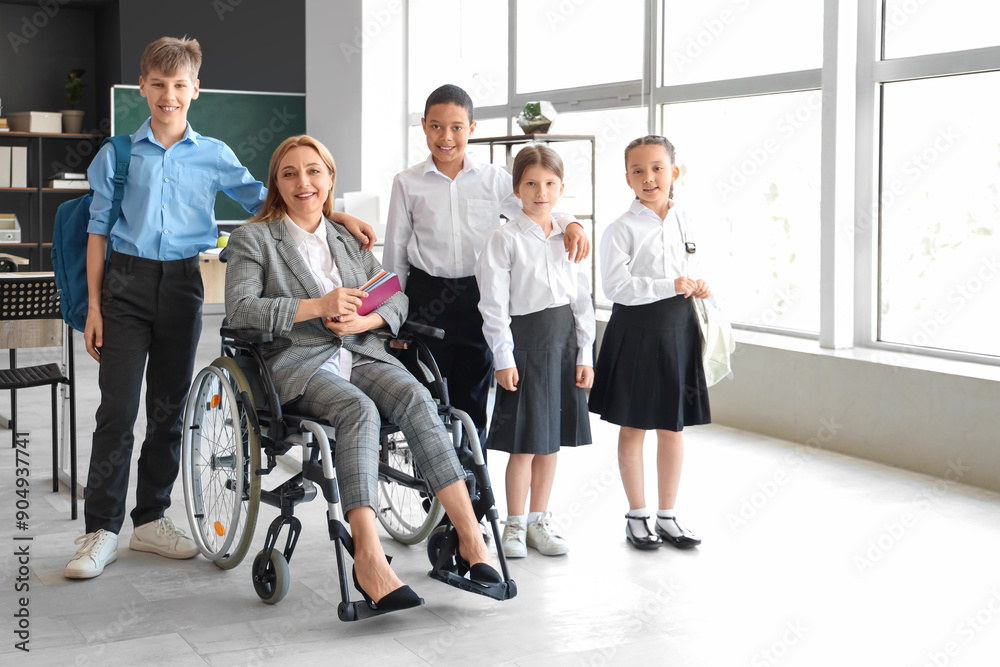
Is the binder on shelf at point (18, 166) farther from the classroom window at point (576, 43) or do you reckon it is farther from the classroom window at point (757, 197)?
the classroom window at point (757, 197)

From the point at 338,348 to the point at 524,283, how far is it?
0.56 m

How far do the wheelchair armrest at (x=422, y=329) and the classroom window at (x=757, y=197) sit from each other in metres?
2.27

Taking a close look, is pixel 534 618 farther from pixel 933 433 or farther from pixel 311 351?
pixel 933 433

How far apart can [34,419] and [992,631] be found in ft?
14.0

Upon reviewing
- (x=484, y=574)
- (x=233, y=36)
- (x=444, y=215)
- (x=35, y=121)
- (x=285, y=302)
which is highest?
(x=233, y=36)

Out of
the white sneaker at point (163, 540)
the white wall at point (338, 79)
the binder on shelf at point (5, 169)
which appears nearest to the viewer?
the white sneaker at point (163, 540)

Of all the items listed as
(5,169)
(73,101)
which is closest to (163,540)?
(5,169)

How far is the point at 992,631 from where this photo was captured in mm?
2447

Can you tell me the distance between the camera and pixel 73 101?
9.24 m

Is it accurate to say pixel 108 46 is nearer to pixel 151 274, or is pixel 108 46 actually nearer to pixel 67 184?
pixel 67 184

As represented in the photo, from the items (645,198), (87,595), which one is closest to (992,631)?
(645,198)

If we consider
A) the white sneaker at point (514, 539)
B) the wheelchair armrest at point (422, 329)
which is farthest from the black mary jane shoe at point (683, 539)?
the wheelchair armrest at point (422, 329)

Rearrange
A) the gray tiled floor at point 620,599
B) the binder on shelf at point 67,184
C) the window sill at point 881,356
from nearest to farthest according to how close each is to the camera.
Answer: the gray tiled floor at point 620,599 < the window sill at point 881,356 < the binder on shelf at point 67,184

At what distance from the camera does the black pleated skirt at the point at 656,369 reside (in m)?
3.02
